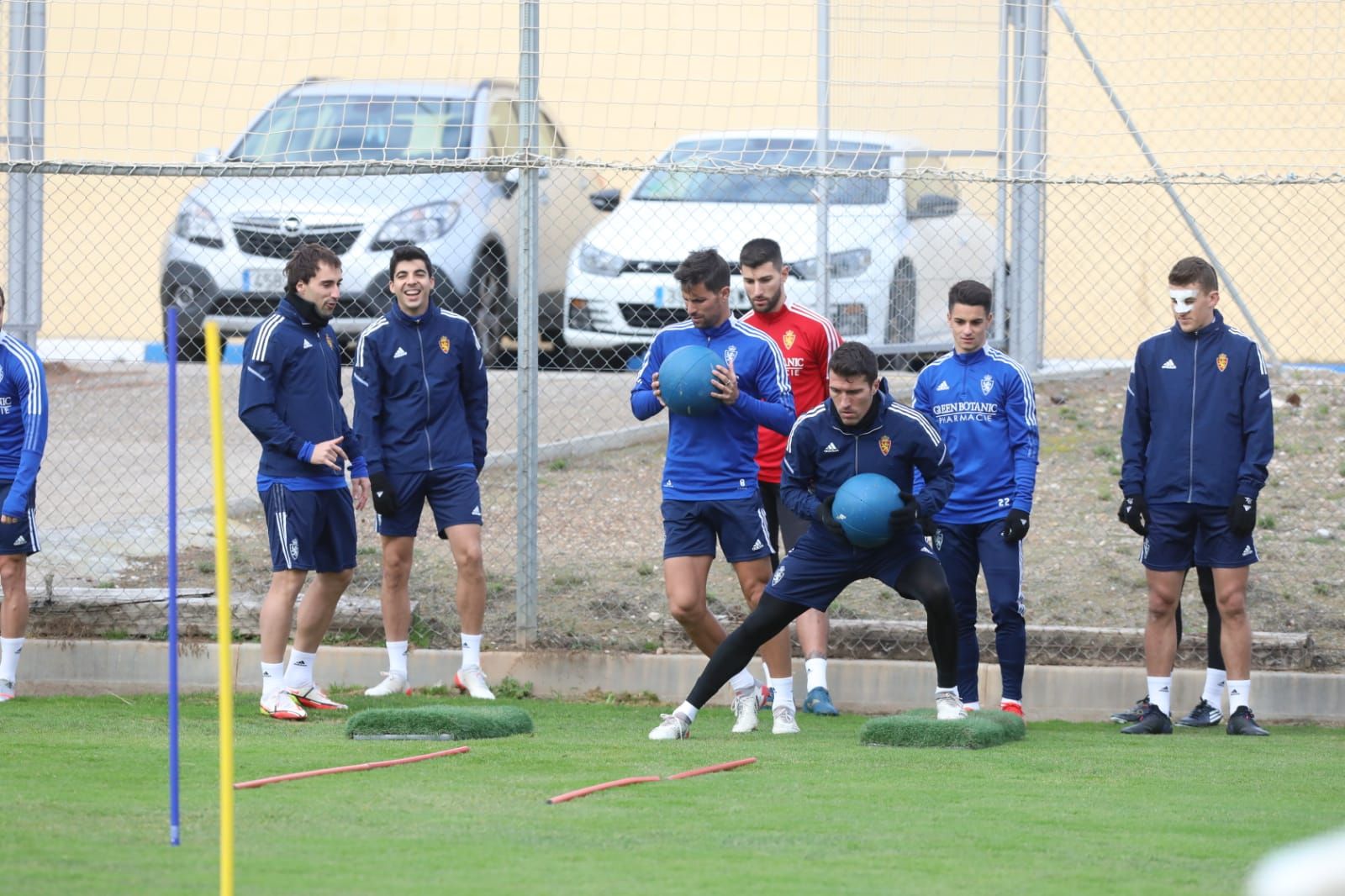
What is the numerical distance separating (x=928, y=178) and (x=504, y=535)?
3.48m

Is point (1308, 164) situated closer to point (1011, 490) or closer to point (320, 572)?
point (1011, 490)

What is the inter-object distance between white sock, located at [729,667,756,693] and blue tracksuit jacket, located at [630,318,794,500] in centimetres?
86

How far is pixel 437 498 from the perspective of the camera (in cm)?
820

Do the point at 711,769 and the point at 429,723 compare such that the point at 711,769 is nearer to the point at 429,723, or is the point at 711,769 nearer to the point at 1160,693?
the point at 429,723

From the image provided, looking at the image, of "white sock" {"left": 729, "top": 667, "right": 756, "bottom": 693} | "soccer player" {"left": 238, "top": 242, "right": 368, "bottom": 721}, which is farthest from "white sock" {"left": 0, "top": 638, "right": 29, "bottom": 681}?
"white sock" {"left": 729, "top": 667, "right": 756, "bottom": 693}

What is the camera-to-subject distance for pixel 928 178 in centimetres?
858

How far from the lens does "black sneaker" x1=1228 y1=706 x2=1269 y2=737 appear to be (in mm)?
7562

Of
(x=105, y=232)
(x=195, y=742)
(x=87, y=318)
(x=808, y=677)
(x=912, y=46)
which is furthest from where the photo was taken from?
(x=105, y=232)

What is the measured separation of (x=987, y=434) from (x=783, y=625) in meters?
1.42

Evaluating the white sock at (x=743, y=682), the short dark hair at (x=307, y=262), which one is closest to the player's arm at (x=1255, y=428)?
the white sock at (x=743, y=682)

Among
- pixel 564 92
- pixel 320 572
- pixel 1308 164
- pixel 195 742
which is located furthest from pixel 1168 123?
pixel 195 742

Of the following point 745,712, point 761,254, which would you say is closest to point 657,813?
point 745,712

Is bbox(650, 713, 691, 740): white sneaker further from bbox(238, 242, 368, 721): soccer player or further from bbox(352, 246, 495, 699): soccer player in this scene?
bbox(238, 242, 368, 721): soccer player

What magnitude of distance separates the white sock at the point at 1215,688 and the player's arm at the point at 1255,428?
1.00 meters
